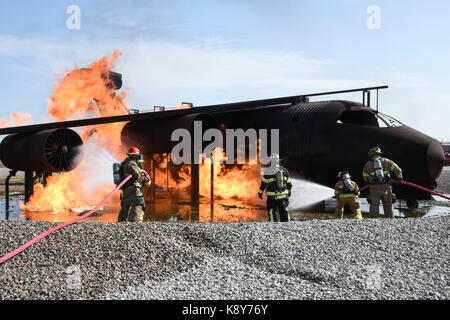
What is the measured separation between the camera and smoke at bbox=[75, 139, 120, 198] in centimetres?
1897

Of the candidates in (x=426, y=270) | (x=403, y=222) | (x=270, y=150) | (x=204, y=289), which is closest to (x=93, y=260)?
(x=204, y=289)

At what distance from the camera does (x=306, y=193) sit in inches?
575

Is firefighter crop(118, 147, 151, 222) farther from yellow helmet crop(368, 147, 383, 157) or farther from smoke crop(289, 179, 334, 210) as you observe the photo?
yellow helmet crop(368, 147, 383, 157)

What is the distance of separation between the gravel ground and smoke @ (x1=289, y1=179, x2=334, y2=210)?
4.95 m

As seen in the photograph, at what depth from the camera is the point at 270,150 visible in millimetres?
14359

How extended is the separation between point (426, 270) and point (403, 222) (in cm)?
284

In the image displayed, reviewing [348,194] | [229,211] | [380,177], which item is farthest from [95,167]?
[380,177]

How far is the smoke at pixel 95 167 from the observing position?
62.2 ft

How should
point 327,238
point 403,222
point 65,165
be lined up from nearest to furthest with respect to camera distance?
point 327,238, point 403,222, point 65,165

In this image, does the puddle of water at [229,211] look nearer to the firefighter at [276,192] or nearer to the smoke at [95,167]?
the firefighter at [276,192]

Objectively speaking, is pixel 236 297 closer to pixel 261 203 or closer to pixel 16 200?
pixel 261 203

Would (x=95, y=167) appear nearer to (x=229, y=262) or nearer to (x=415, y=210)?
(x=415, y=210)

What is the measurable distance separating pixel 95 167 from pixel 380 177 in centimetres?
1428

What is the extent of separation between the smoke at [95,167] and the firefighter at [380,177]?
12604mm
